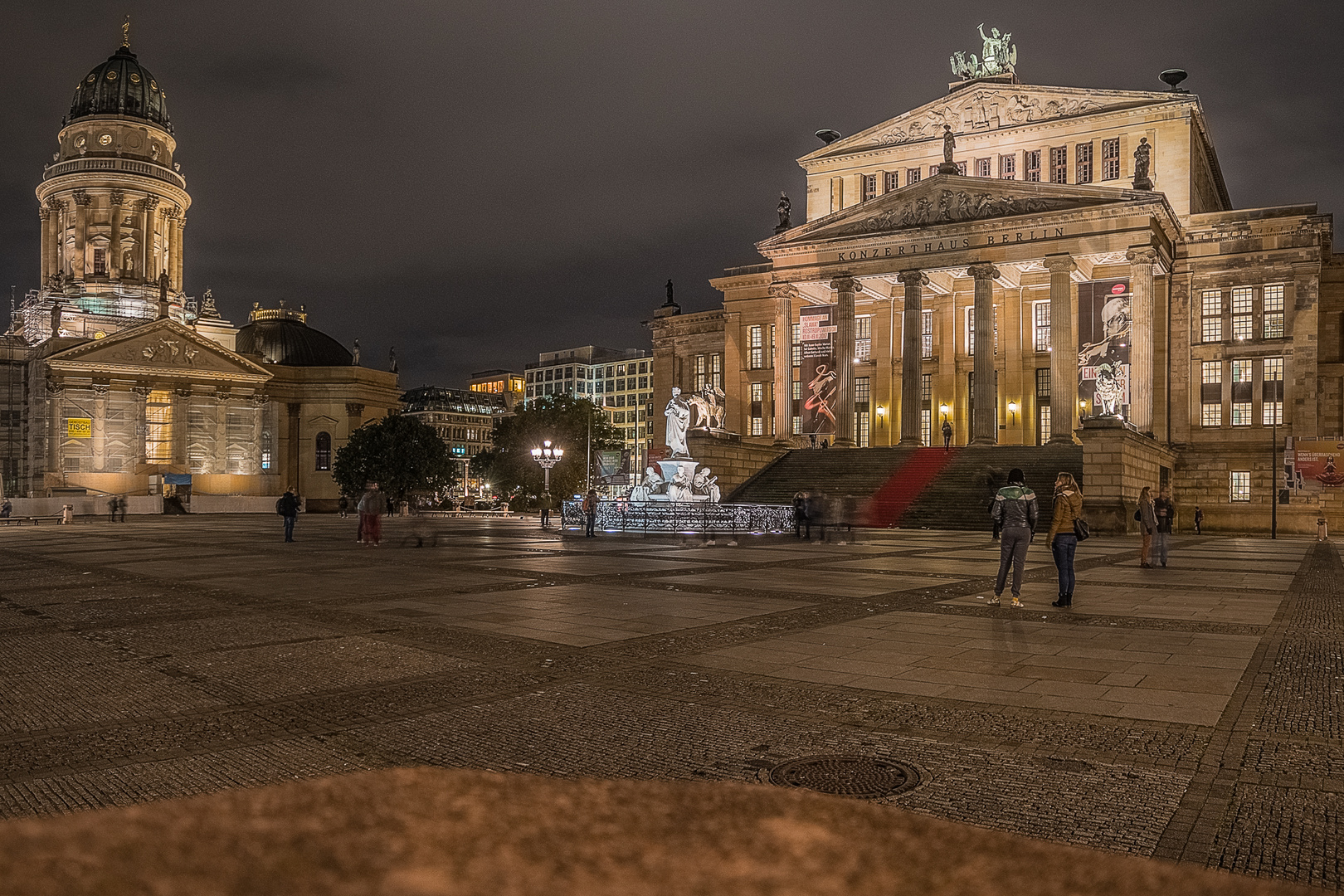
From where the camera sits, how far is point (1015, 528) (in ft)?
45.6

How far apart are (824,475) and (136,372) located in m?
56.7

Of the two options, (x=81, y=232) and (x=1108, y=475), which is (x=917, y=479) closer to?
(x=1108, y=475)

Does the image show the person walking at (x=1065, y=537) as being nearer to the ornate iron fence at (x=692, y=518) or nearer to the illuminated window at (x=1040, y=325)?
the ornate iron fence at (x=692, y=518)

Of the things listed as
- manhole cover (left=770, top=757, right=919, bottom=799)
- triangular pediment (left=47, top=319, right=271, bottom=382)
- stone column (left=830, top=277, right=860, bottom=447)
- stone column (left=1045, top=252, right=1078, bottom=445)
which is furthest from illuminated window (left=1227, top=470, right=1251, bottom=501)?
triangular pediment (left=47, top=319, right=271, bottom=382)

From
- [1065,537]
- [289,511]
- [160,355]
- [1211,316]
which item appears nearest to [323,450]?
[160,355]

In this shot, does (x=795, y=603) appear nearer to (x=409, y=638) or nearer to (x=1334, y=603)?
(x=409, y=638)

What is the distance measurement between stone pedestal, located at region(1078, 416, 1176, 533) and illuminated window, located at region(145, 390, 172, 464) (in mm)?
68874

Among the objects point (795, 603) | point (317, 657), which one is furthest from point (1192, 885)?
point (795, 603)

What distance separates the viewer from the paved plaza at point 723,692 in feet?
17.8

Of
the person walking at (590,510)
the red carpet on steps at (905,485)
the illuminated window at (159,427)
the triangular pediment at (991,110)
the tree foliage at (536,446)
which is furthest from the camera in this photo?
the illuminated window at (159,427)

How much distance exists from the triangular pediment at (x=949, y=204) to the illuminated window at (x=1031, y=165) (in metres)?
9.75

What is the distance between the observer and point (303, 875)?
1.21 meters

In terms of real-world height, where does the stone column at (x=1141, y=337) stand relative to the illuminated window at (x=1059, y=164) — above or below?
below

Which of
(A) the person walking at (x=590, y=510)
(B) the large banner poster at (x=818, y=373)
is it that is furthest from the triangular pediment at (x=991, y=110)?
(A) the person walking at (x=590, y=510)
